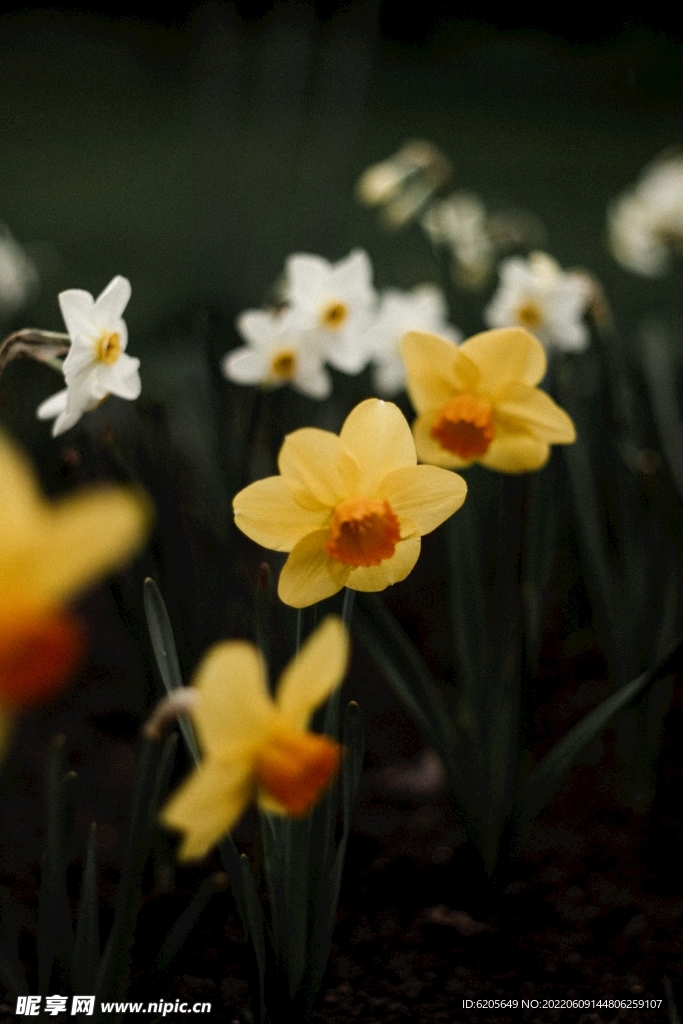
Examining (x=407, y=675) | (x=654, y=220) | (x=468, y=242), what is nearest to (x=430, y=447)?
(x=407, y=675)

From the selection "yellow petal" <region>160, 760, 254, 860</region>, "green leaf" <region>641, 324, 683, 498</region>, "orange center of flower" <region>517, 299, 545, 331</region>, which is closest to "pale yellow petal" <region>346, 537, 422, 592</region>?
"yellow petal" <region>160, 760, 254, 860</region>

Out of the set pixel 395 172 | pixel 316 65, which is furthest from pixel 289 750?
pixel 316 65

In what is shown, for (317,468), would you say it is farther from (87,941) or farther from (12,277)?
(12,277)

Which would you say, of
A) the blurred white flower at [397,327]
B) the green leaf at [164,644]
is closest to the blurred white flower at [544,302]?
the blurred white flower at [397,327]

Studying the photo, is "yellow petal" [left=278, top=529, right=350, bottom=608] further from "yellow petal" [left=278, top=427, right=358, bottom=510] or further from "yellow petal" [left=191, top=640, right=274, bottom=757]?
"yellow petal" [left=191, top=640, right=274, bottom=757]

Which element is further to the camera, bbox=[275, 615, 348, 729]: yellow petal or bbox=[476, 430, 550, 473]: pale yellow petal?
bbox=[476, 430, 550, 473]: pale yellow petal

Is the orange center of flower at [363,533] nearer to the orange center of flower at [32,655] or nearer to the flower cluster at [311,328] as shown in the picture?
the orange center of flower at [32,655]
